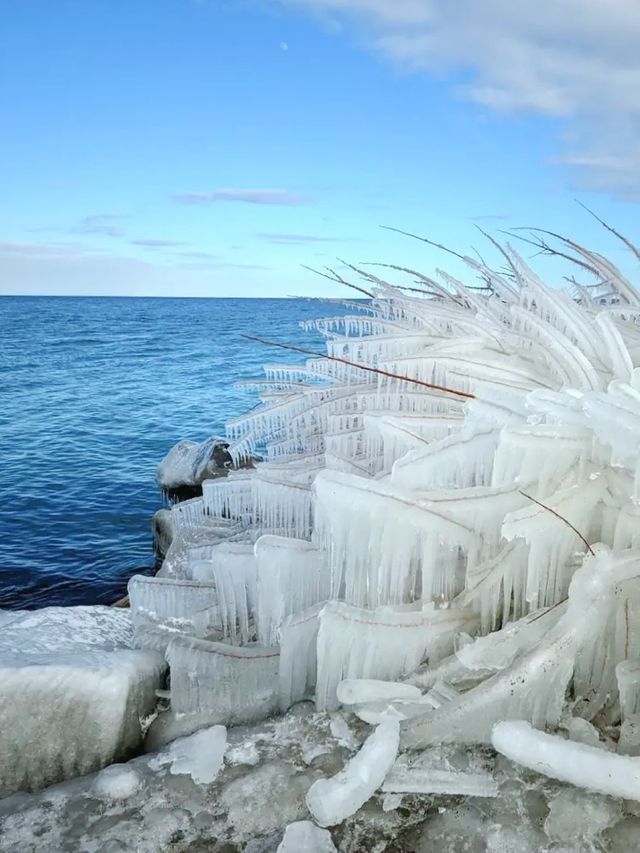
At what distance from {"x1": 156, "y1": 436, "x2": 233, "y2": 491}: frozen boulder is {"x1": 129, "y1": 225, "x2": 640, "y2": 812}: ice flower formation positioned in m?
5.34

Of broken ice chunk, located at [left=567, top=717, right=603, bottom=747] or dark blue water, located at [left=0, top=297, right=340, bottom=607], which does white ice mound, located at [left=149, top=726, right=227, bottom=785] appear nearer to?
broken ice chunk, located at [left=567, top=717, right=603, bottom=747]

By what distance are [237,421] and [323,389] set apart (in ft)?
2.12

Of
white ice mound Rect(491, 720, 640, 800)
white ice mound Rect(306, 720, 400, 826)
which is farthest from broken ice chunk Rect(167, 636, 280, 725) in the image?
white ice mound Rect(491, 720, 640, 800)

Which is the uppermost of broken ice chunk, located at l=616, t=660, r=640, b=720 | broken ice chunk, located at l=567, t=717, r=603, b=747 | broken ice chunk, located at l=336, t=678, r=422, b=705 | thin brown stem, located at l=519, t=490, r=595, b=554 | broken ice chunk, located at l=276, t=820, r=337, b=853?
thin brown stem, located at l=519, t=490, r=595, b=554

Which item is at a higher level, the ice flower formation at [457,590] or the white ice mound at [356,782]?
the ice flower formation at [457,590]

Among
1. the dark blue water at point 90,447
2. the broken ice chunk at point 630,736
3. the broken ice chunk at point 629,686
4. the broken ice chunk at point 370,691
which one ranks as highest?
the broken ice chunk at point 629,686

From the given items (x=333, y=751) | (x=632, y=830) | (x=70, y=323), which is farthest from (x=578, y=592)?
(x=70, y=323)

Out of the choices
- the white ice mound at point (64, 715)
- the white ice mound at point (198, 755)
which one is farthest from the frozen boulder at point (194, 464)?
the white ice mound at point (198, 755)

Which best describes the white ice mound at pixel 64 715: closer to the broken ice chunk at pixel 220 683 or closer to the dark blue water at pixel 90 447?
the broken ice chunk at pixel 220 683

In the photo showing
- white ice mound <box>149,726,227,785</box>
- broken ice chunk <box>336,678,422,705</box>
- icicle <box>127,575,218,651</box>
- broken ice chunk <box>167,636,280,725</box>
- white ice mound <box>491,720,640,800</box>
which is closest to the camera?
white ice mound <box>491,720,640,800</box>

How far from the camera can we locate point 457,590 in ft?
7.79

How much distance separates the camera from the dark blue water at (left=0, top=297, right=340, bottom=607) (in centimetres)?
854

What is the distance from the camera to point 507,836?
5.14ft

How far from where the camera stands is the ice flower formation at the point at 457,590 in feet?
6.12
